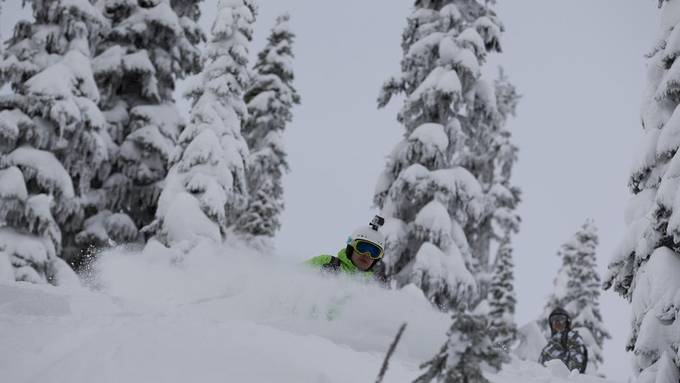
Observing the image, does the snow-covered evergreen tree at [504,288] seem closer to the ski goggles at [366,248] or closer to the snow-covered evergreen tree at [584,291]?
the snow-covered evergreen tree at [584,291]

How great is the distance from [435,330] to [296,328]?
1.68 metres

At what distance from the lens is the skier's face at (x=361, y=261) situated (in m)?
9.15

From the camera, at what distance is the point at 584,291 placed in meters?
26.9

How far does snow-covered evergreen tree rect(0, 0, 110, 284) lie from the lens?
41.1 feet

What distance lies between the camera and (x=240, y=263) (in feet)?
31.2

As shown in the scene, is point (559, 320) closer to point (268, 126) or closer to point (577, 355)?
point (577, 355)

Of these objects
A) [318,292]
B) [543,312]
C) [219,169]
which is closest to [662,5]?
[318,292]

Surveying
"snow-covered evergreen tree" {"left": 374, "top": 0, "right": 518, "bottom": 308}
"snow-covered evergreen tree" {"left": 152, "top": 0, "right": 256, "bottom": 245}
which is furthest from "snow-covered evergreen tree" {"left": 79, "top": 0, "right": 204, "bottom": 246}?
"snow-covered evergreen tree" {"left": 374, "top": 0, "right": 518, "bottom": 308}

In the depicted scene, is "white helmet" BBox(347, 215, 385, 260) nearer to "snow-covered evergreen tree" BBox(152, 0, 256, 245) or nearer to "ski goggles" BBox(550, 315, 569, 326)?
"ski goggles" BBox(550, 315, 569, 326)

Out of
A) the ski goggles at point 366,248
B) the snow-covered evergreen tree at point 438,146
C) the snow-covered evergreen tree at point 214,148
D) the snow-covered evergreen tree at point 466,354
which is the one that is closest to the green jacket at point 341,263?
the ski goggles at point 366,248

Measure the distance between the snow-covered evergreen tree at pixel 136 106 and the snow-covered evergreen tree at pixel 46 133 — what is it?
4.67 ft

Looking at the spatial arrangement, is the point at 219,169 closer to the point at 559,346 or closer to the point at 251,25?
the point at 251,25

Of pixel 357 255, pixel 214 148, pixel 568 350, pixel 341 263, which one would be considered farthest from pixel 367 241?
pixel 214 148

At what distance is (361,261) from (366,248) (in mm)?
211
